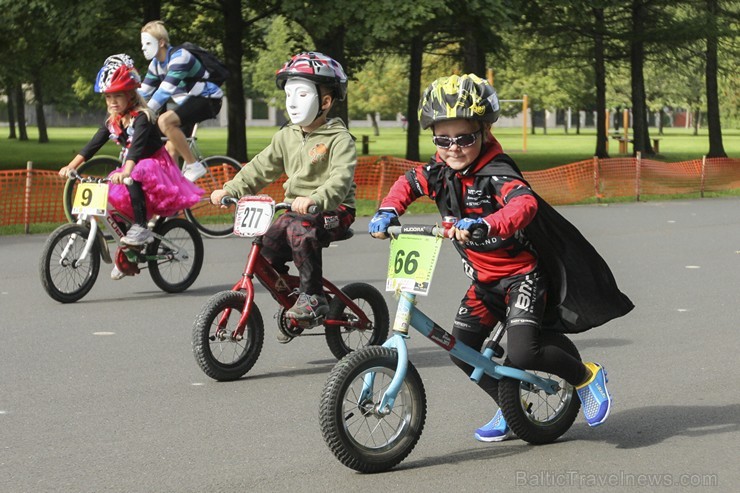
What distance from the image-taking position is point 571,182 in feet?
76.8

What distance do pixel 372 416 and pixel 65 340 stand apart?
3.84m

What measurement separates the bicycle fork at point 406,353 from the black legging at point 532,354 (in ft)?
0.25

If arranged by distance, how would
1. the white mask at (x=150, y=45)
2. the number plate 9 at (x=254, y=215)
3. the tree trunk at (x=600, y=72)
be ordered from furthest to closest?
the tree trunk at (x=600, y=72), the white mask at (x=150, y=45), the number plate 9 at (x=254, y=215)

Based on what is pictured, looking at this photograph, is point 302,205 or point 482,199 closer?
point 482,199

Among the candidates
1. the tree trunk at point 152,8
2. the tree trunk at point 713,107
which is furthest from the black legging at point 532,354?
the tree trunk at point 713,107

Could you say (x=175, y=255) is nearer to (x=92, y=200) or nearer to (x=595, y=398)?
(x=92, y=200)

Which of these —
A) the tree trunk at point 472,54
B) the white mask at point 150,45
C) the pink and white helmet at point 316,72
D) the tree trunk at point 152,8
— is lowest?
the pink and white helmet at point 316,72

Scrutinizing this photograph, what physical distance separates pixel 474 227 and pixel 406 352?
61 centimetres

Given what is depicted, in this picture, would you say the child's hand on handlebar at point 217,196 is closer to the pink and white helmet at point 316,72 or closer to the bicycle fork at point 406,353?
the pink and white helmet at point 316,72

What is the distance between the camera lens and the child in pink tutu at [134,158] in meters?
10.0

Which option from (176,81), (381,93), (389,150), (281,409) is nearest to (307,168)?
(281,409)

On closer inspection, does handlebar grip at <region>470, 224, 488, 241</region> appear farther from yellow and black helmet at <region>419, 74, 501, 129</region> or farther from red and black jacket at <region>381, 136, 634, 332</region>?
yellow and black helmet at <region>419, 74, 501, 129</region>

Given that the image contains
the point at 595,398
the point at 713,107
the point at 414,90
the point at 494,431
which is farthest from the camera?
the point at 713,107

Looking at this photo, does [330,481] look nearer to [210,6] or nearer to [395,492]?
[395,492]
